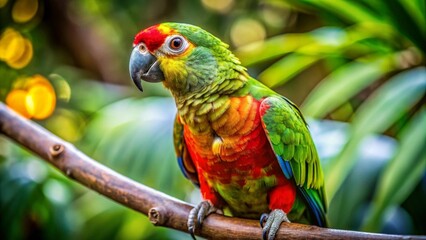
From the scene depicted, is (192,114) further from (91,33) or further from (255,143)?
(91,33)

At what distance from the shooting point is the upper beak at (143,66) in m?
0.97

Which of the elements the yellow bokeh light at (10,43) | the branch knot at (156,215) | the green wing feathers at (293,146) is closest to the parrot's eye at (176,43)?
the green wing feathers at (293,146)

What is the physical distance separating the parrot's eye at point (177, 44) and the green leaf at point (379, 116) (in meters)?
0.55

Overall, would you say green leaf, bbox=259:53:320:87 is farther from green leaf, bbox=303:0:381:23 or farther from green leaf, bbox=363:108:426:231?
green leaf, bbox=363:108:426:231

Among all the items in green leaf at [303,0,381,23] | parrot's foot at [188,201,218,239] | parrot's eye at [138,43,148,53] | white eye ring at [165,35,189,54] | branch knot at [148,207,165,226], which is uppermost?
white eye ring at [165,35,189,54]

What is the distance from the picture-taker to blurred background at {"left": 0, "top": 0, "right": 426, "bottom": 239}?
1.38 m

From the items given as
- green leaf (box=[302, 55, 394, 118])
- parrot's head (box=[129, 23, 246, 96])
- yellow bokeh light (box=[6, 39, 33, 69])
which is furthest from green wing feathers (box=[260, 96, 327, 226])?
yellow bokeh light (box=[6, 39, 33, 69])

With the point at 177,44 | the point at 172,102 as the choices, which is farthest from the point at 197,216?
the point at 172,102

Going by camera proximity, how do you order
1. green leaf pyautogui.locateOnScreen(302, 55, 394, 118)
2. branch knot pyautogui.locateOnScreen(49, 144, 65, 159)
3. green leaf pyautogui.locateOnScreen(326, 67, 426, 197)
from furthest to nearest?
green leaf pyautogui.locateOnScreen(302, 55, 394, 118)
green leaf pyautogui.locateOnScreen(326, 67, 426, 197)
branch knot pyautogui.locateOnScreen(49, 144, 65, 159)

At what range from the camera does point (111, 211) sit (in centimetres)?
206

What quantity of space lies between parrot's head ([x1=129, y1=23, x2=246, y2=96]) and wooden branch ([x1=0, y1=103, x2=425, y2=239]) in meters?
0.22

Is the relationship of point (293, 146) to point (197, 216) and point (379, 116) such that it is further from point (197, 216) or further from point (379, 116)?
point (379, 116)

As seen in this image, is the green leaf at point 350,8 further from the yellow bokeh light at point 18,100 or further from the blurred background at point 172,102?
the yellow bokeh light at point 18,100

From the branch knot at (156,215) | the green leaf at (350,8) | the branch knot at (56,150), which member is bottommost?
the branch knot at (56,150)
